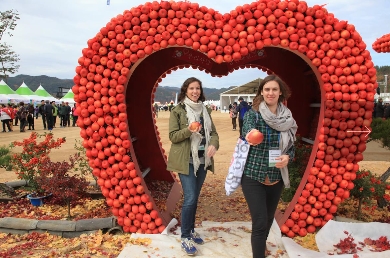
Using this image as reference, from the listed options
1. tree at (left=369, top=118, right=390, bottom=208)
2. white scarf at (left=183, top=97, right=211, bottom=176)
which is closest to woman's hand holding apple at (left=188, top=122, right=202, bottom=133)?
white scarf at (left=183, top=97, right=211, bottom=176)

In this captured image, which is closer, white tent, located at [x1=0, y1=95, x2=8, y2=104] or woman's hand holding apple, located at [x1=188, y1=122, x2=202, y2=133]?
woman's hand holding apple, located at [x1=188, y1=122, x2=202, y2=133]

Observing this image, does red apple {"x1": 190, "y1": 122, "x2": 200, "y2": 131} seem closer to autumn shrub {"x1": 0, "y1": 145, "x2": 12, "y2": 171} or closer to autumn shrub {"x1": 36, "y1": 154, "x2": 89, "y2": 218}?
autumn shrub {"x1": 36, "y1": 154, "x2": 89, "y2": 218}

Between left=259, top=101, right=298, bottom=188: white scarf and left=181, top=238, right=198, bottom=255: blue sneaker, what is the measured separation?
1211mm

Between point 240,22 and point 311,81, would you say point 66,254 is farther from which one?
point 311,81

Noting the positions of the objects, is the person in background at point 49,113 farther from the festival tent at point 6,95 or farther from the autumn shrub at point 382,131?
the autumn shrub at point 382,131

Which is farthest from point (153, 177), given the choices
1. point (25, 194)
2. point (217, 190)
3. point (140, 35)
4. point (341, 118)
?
point (341, 118)

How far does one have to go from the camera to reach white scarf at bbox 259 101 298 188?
289 centimetres

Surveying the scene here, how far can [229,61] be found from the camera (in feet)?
12.3

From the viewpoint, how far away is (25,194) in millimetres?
5496

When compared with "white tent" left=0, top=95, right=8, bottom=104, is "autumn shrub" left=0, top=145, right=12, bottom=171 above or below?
below

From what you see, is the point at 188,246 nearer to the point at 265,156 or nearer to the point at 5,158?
the point at 265,156

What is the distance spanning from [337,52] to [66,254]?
3493 mm

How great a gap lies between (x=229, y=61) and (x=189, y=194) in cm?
146

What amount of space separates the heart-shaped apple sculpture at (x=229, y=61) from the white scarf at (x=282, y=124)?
3.11 ft
